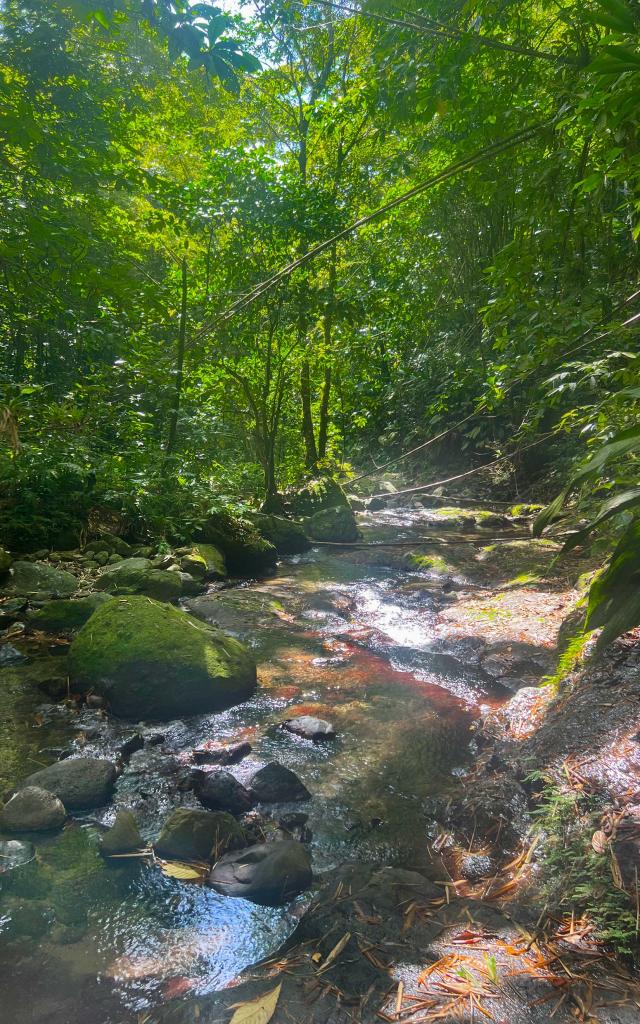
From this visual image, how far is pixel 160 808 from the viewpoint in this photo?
2643 millimetres

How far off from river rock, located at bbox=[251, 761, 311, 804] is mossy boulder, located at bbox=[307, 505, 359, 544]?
22.4ft

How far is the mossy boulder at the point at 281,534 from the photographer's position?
29.0ft

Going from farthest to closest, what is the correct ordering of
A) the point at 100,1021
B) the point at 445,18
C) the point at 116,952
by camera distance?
the point at 445,18
the point at 116,952
the point at 100,1021

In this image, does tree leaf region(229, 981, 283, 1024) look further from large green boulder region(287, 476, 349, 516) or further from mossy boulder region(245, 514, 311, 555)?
large green boulder region(287, 476, 349, 516)

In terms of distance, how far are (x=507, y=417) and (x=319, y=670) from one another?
8.59m

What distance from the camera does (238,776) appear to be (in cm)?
295

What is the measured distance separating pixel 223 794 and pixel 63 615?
275 centimetres

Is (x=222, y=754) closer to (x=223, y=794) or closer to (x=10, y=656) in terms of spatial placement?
(x=223, y=794)

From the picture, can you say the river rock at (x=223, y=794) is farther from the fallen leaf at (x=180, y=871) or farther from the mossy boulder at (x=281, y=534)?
the mossy boulder at (x=281, y=534)

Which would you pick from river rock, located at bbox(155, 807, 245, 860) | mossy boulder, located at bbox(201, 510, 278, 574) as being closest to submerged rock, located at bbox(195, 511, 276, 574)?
mossy boulder, located at bbox(201, 510, 278, 574)

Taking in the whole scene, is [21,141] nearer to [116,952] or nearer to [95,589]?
[95,589]

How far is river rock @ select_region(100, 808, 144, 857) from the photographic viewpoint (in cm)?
233

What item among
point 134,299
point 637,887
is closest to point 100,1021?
point 637,887

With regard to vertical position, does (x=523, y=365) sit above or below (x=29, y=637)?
above
